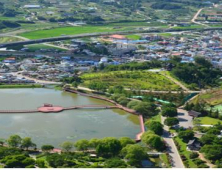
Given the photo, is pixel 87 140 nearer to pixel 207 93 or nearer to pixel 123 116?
pixel 123 116

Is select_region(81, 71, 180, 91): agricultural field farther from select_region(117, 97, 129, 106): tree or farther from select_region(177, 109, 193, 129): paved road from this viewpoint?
select_region(177, 109, 193, 129): paved road

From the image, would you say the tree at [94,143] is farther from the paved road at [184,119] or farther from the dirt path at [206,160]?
the paved road at [184,119]

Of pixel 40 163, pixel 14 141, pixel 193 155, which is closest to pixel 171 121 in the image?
pixel 193 155

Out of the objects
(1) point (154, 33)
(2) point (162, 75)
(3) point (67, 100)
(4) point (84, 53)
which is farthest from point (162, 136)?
(1) point (154, 33)

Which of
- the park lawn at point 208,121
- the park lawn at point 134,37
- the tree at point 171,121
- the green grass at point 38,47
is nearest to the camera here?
the tree at point 171,121

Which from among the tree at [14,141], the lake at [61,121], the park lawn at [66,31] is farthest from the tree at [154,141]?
the park lawn at [66,31]

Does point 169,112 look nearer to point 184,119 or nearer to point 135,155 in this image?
point 184,119
